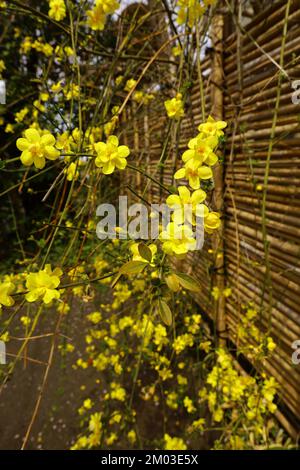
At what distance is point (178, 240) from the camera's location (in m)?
0.57

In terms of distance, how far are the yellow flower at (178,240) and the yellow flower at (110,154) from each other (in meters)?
0.21

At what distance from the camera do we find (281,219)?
1624mm

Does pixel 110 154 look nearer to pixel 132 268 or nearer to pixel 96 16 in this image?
pixel 132 268

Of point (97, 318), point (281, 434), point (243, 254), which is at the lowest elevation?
point (281, 434)

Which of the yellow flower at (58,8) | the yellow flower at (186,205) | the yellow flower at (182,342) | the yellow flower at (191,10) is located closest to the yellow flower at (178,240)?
the yellow flower at (186,205)

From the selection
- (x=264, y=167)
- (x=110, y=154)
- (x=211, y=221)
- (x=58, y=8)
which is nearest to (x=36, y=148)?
(x=110, y=154)

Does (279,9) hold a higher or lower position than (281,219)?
higher

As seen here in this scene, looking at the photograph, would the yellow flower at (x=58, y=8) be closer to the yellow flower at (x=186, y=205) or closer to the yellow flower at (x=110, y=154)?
the yellow flower at (x=110, y=154)

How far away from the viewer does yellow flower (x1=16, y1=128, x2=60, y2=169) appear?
641mm

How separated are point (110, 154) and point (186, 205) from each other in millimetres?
215

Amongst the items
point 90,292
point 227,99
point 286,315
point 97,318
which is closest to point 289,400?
point 286,315

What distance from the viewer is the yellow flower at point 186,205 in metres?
0.58
